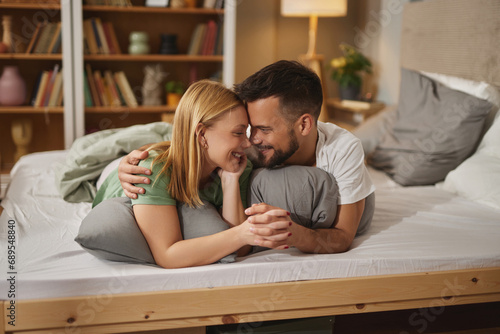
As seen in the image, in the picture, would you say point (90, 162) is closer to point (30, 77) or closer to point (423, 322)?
point (423, 322)

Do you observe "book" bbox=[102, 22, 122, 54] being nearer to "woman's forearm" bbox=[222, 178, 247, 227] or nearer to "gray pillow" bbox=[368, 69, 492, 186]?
"gray pillow" bbox=[368, 69, 492, 186]

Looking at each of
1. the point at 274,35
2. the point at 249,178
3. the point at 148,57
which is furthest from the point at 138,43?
the point at 249,178

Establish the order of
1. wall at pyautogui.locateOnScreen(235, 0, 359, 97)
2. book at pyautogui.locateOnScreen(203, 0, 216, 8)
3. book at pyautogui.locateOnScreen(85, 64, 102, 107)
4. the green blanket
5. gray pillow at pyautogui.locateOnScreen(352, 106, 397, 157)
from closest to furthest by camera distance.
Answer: the green blanket → gray pillow at pyautogui.locateOnScreen(352, 106, 397, 157) → book at pyautogui.locateOnScreen(85, 64, 102, 107) → book at pyautogui.locateOnScreen(203, 0, 216, 8) → wall at pyautogui.locateOnScreen(235, 0, 359, 97)

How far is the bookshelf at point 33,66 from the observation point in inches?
136

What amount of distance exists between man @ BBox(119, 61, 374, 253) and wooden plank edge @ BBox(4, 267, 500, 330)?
5.4 inches

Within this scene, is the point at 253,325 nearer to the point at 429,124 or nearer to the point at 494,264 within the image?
the point at 494,264

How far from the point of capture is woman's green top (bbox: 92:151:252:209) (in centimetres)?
146

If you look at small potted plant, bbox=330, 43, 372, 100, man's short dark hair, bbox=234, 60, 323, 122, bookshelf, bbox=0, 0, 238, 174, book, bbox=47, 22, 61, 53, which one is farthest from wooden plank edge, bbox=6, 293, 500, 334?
book, bbox=47, 22, 61, 53

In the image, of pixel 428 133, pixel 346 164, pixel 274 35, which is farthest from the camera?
pixel 274 35

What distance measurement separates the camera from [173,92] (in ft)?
12.4

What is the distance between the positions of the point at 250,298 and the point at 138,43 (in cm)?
263

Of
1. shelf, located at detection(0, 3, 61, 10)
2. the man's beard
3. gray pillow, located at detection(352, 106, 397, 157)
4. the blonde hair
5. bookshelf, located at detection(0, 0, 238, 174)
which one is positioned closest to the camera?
the blonde hair

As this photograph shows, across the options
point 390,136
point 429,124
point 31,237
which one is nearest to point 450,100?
point 429,124

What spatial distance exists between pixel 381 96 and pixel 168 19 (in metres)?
1.65
